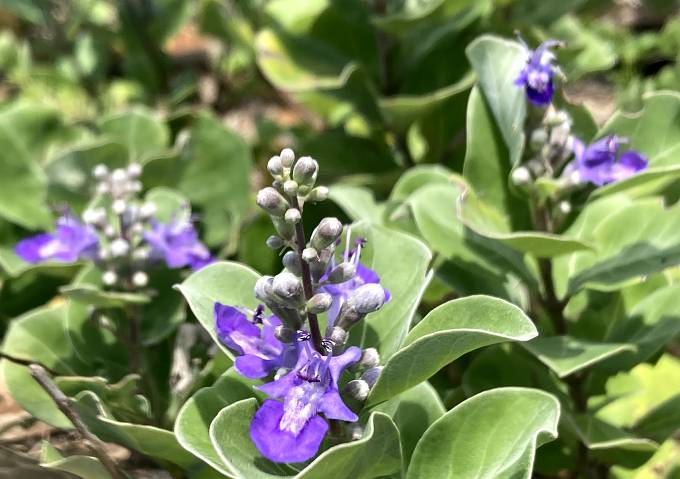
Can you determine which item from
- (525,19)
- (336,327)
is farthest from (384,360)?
(525,19)

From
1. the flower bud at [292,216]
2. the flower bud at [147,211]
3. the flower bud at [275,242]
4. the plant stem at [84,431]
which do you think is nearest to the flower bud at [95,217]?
the flower bud at [147,211]

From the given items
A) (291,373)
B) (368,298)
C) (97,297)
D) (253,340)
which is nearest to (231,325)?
(253,340)

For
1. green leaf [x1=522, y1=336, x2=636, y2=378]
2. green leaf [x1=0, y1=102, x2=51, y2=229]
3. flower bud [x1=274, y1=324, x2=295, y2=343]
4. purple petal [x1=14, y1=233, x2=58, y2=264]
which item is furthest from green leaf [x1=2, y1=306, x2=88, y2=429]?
green leaf [x1=522, y1=336, x2=636, y2=378]

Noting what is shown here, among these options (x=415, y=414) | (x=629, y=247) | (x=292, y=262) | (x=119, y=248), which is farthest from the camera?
(x=119, y=248)

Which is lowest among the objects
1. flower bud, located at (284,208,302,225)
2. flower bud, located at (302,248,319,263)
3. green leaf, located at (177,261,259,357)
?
green leaf, located at (177,261,259,357)

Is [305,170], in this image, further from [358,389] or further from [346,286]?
[358,389]

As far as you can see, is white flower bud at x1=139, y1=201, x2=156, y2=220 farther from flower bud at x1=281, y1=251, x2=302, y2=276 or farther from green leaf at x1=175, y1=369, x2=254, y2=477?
flower bud at x1=281, y1=251, x2=302, y2=276
